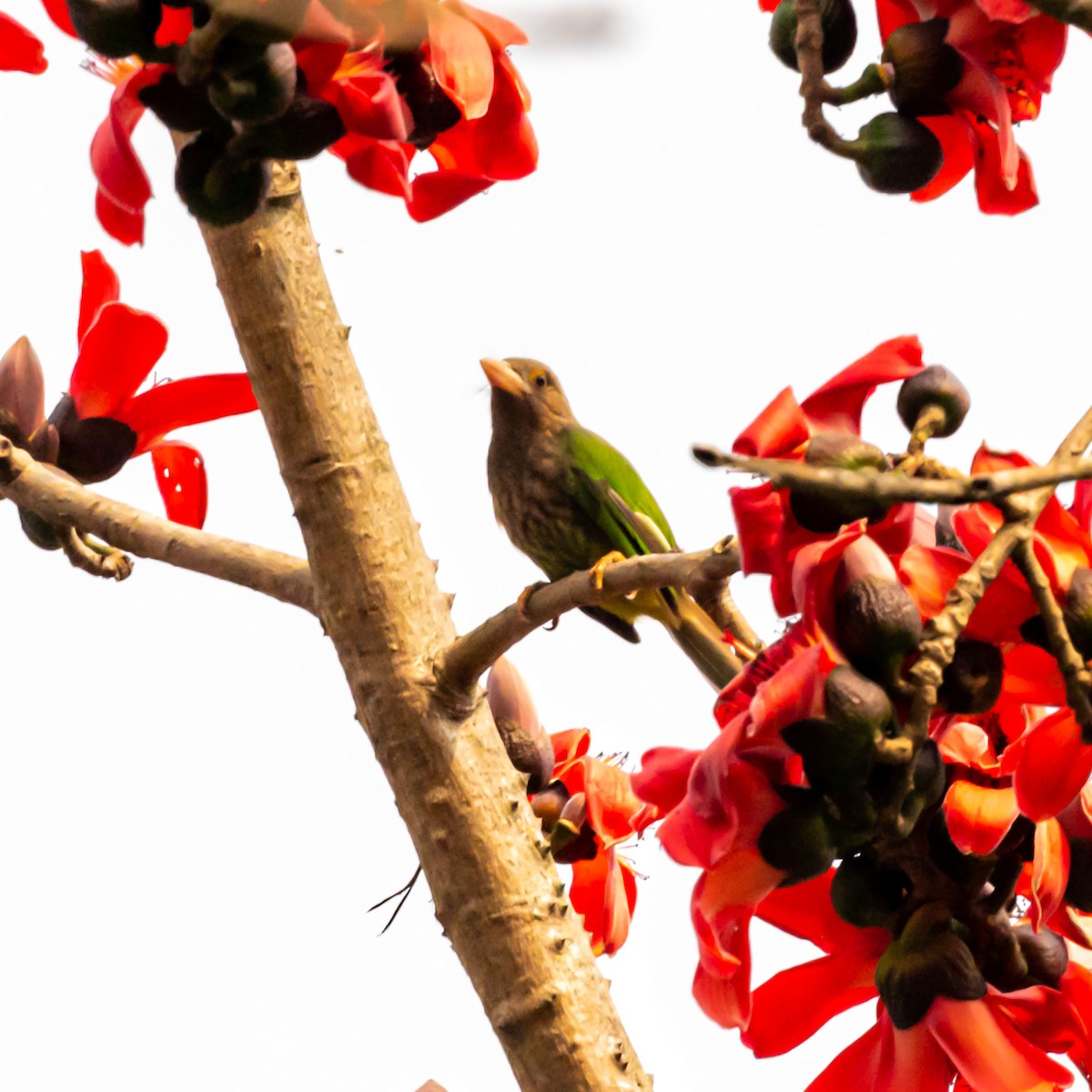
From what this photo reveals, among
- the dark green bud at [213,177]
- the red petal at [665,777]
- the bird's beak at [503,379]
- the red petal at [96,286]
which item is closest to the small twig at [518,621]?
the red petal at [665,777]

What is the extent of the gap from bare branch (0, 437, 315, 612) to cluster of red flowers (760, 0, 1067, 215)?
0.70 meters

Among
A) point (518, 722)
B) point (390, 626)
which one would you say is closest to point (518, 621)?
point (390, 626)

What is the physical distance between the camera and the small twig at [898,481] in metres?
0.69

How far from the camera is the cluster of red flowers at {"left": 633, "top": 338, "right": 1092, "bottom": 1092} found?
2.77ft

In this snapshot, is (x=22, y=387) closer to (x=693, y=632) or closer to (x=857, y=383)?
(x=857, y=383)

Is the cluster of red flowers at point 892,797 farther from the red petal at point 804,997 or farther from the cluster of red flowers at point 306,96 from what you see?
the cluster of red flowers at point 306,96

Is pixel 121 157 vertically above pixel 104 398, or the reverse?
pixel 104 398

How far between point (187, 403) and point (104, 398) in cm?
9

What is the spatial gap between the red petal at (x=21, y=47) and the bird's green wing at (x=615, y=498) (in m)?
3.05

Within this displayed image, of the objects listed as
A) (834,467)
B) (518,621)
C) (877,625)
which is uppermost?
(518,621)

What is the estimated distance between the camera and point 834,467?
89 centimetres

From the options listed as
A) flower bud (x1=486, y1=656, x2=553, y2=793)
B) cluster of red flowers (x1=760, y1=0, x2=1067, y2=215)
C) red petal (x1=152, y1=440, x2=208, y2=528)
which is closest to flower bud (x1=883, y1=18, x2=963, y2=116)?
cluster of red flowers (x1=760, y1=0, x2=1067, y2=215)

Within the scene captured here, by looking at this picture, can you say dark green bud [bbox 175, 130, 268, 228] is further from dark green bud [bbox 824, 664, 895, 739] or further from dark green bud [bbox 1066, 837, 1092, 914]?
dark green bud [bbox 1066, 837, 1092, 914]

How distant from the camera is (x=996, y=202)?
3.88ft
